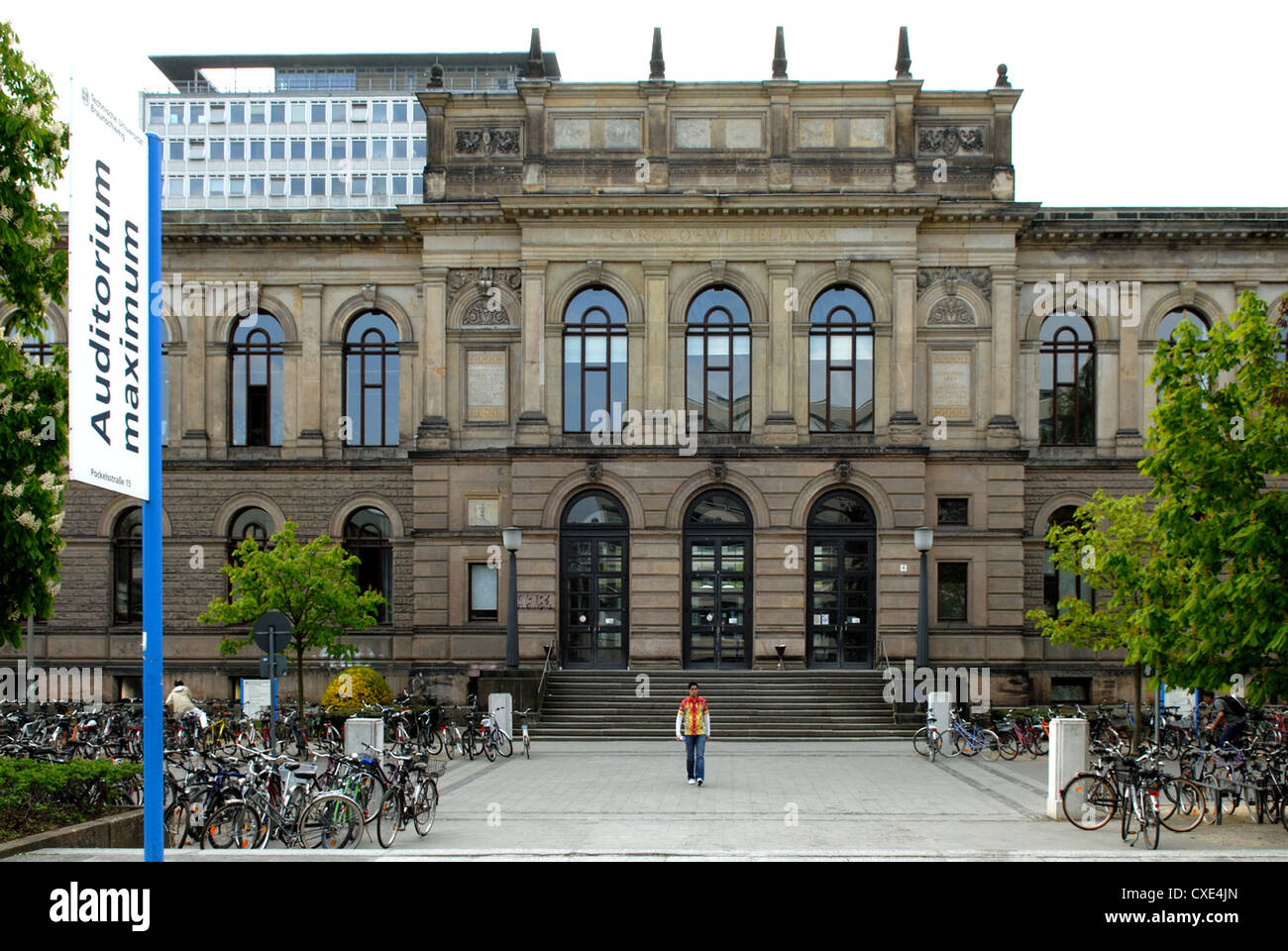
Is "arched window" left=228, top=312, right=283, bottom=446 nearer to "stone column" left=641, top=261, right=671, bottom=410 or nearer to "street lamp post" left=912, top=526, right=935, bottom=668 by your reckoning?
"stone column" left=641, top=261, right=671, bottom=410

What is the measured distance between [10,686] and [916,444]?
26.6 metres

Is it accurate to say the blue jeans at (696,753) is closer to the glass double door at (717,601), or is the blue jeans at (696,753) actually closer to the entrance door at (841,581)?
the glass double door at (717,601)

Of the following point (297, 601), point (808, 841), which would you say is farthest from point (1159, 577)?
point (297, 601)

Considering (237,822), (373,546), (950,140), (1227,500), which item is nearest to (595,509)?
(373,546)

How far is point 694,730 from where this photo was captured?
2330 centimetres

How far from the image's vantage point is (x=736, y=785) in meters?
23.5

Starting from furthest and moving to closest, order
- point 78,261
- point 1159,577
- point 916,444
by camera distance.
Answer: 1. point 916,444
2. point 1159,577
3. point 78,261

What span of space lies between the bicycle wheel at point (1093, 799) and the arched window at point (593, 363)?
67.5 ft

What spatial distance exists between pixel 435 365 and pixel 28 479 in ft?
70.2

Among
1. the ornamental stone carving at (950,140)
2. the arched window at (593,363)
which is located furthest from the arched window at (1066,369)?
the arched window at (593,363)

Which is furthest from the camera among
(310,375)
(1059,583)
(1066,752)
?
(310,375)

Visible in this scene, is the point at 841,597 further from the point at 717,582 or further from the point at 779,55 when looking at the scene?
the point at 779,55

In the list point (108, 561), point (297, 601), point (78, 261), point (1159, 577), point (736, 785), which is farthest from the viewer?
point (108, 561)

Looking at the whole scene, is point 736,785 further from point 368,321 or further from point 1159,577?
point 368,321
